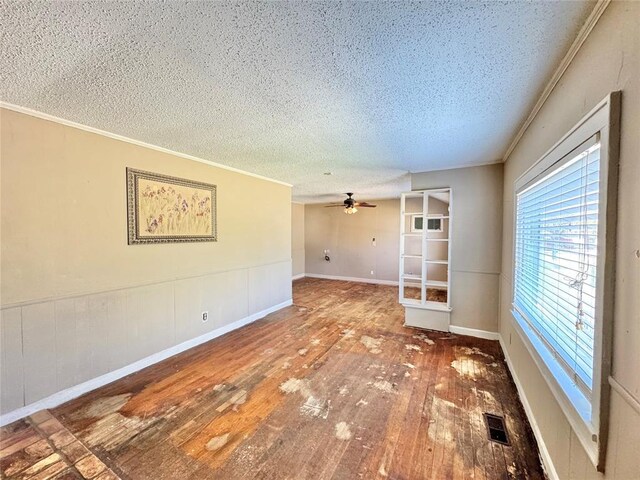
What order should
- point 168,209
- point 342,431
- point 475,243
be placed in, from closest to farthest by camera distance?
point 342,431 → point 168,209 → point 475,243

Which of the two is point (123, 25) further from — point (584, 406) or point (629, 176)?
point (584, 406)

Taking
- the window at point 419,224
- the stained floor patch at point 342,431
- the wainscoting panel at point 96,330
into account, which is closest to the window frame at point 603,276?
the stained floor patch at point 342,431

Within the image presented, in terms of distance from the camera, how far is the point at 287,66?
155cm

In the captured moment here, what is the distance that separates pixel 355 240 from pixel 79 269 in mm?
6528

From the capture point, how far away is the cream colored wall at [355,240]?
7.54m

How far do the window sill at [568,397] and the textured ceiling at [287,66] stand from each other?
69.4 inches

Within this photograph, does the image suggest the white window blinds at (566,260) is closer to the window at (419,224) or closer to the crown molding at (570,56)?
the crown molding at (570,56)

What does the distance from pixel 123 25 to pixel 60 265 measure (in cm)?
213

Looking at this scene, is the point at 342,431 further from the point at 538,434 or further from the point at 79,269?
the point at 79,269

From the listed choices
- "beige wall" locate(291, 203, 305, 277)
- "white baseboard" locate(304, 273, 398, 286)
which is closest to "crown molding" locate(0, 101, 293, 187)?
"beige wall" locate(291, 203, 305, 277)

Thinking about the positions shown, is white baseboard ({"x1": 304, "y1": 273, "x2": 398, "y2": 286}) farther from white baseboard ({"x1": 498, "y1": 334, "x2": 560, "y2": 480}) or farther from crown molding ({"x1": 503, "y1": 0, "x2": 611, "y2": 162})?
crown molding ({"x1": 503, "y1": 0, "x2": 611, "y2": 162})

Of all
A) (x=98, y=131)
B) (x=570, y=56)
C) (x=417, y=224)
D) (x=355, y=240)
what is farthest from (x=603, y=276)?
(x=355, y=240)

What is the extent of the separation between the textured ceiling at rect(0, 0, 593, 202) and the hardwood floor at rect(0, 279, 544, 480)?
247cm

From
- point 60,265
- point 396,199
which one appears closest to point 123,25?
point 60,265
